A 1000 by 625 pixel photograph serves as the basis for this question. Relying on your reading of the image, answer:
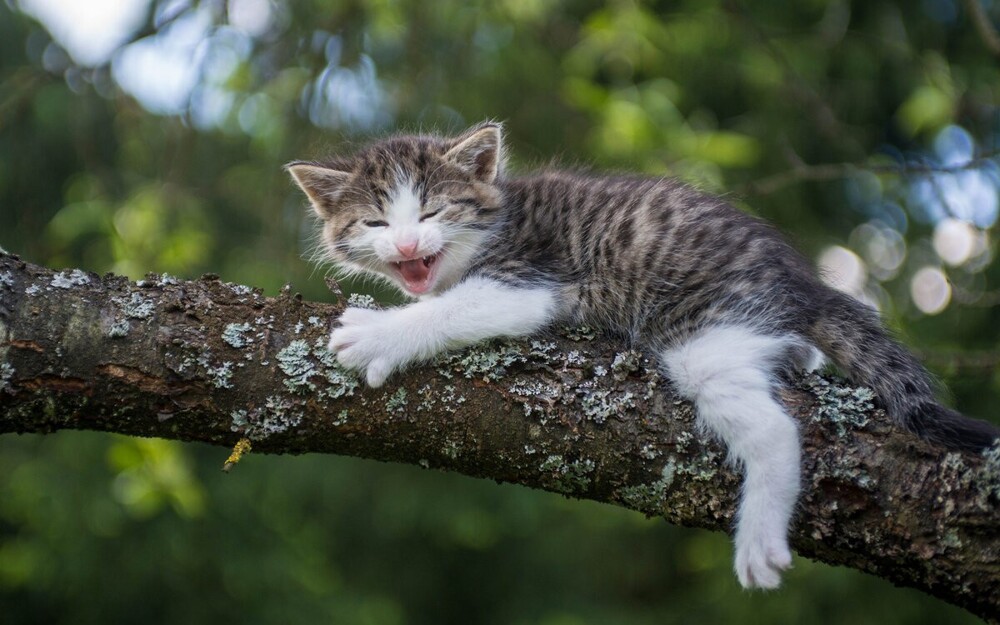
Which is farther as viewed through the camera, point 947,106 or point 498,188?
point 947,106

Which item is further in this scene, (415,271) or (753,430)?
(415,271)

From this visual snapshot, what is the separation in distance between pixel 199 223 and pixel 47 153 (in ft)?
3.46

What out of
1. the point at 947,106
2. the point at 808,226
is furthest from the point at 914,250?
the point at 947,106

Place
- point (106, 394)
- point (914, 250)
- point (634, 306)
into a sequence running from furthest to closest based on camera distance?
point (914, 250)
point (634, 306)
point (106, 394)

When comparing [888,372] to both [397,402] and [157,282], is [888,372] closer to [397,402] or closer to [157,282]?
[397,402]

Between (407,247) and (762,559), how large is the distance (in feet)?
4.78

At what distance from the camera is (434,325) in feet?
8.30

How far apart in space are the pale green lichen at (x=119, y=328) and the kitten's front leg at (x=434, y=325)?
20.1 inches

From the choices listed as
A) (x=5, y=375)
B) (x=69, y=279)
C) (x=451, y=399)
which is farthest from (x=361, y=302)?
(x=5, y=375)

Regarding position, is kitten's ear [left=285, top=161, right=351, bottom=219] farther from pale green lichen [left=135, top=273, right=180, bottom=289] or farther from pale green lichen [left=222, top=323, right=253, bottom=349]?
pale green lichen [left=222, top=323, right=253, bottom=349]

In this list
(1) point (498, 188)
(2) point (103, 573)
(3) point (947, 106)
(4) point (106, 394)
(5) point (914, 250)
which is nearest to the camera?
(4) point (106, 394)

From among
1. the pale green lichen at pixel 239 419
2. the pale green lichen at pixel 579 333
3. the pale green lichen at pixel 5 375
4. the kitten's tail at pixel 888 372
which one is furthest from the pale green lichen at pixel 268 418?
the kitten's tail at pixel 888 372

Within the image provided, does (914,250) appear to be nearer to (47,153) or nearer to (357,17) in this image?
(357,17)

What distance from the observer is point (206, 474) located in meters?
5.46
